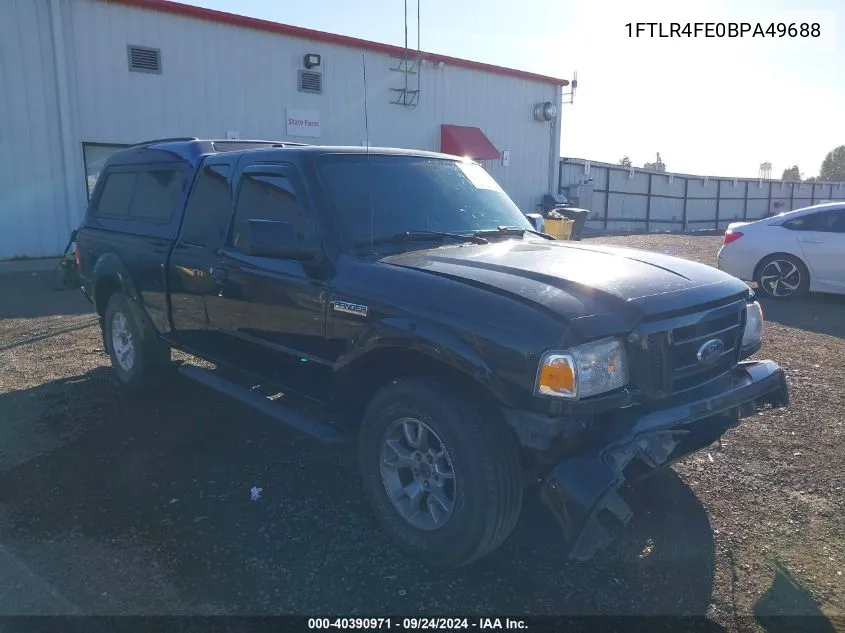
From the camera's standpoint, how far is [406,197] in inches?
164

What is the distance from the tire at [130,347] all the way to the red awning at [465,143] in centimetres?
1389

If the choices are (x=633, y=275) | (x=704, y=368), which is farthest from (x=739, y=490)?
(x=633, y=275)

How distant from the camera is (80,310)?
9.56 m

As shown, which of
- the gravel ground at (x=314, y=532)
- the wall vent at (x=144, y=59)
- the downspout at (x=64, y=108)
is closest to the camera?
the gravel ground at (x=314, y=532)

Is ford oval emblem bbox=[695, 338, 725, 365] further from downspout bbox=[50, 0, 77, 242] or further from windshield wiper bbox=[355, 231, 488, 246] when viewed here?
downspout bbox=[50, 0, 77, 242]

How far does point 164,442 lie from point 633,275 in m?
3.40

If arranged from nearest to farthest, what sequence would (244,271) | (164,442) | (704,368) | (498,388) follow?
(498,388) → (704,368) → (244,271) → (164,442)

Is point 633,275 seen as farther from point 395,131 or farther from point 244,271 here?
point 395,131

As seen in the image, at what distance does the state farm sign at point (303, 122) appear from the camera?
1620 cm

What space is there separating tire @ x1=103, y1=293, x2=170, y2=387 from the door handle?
53.6 inches

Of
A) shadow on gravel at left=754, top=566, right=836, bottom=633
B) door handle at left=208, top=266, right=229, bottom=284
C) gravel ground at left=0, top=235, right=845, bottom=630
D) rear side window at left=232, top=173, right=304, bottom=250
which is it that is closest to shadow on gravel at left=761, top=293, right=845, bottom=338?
gravel ground at left=0, top=235, right=845, bottom=630

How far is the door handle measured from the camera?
14.3ft

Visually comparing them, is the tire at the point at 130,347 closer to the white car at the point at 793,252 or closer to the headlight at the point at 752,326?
the headlight at the point at 752,326

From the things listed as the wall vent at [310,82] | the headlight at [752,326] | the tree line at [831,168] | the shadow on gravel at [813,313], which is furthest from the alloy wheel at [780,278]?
the tree line at [831,168]
